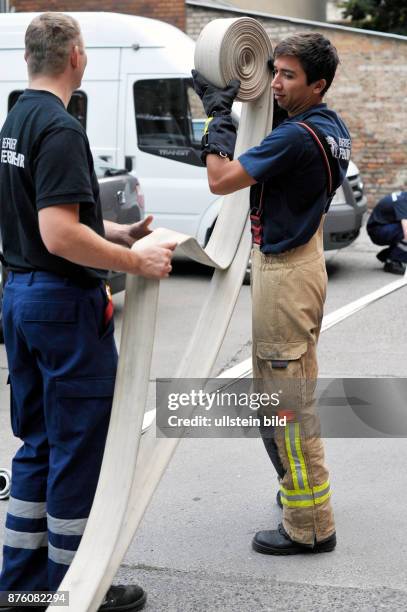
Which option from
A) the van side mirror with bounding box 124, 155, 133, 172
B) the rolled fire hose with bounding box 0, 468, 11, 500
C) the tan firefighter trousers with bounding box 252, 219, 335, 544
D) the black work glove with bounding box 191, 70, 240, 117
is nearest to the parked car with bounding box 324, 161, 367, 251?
the van side mirror with bounding box 124, 155, 133, 172

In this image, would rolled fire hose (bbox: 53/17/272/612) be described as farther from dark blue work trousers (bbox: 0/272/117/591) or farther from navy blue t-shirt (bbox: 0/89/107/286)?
navy blue t-shirt (bbox: 0/89/107/286)

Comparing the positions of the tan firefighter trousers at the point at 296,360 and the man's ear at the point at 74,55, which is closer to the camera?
the man's ear at the point at 74,55

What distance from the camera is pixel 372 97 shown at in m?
16.9

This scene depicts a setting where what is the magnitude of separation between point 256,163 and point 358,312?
5714 millimetres

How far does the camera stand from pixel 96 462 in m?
3.31

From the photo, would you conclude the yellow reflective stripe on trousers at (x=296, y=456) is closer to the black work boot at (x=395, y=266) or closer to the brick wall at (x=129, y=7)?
the black work boot at (x=395, y=266)

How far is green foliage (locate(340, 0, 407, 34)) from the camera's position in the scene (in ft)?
68.7

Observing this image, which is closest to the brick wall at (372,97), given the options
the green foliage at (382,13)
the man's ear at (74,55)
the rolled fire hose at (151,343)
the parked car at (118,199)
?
the green foliage at (382,13)

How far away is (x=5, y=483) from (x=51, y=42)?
7.52 ft

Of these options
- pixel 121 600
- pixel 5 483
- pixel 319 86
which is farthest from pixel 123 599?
pixel 319 86

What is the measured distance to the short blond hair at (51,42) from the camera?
3.12 meters

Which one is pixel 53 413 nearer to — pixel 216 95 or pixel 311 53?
pixel 216 95

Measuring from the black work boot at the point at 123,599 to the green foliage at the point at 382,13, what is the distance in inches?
745

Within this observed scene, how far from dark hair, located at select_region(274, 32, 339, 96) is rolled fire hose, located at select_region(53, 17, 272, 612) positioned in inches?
5.8
